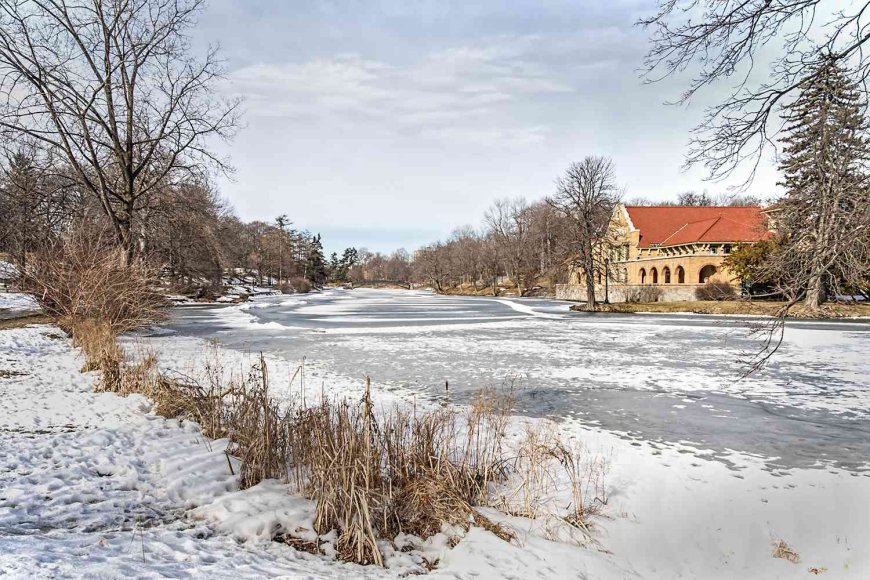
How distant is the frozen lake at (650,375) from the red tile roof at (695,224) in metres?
23.6

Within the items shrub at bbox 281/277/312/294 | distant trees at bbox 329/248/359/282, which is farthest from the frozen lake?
distant trees at bbox 329/248/359/282

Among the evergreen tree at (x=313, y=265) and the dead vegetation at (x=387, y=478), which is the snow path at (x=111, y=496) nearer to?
the dead vegetation at (x=387, y=478)

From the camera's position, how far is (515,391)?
9.20m

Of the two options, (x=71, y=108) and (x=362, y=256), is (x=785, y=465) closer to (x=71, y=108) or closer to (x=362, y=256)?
(x=71, y=108)

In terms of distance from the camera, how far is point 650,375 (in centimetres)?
1088

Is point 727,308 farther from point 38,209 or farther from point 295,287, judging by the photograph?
point 295,287

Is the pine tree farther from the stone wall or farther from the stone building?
the stone wall

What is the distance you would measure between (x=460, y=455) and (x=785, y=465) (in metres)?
3.95

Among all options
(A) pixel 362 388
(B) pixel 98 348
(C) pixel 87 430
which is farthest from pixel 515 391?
(B) pixel 98 348

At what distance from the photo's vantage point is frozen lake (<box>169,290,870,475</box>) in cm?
676

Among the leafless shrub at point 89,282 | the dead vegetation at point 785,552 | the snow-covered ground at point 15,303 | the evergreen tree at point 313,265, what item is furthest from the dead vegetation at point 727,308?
the evergreen tree at point 313,265

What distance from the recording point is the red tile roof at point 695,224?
42.2 meters

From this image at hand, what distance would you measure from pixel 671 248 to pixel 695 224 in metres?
3.20

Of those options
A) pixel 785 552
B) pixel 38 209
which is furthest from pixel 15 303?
pixel 785 552
